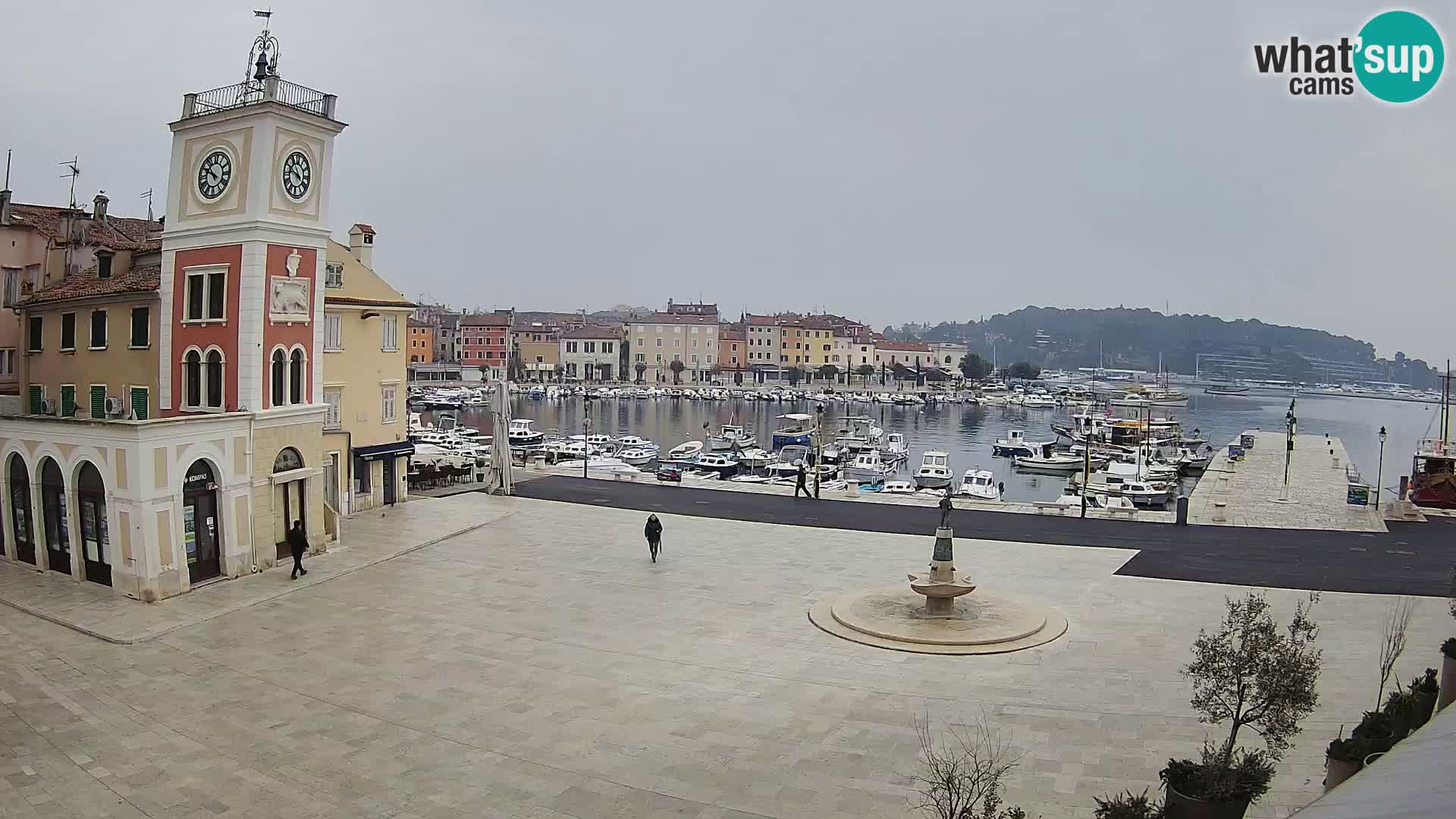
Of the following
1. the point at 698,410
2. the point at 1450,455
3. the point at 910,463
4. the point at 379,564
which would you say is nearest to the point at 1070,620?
the point at 379,564

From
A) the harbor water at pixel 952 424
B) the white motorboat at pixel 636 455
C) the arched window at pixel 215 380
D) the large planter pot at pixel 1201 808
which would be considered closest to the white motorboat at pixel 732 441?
the white motorboat at pixel 636 455

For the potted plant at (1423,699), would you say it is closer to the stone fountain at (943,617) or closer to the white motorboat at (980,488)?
the stone fountain at (943,617)

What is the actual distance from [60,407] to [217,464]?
28.3ft

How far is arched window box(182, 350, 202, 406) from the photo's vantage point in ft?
69.1

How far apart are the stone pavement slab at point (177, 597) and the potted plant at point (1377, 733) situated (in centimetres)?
1686

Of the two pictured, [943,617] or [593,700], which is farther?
[943,617]

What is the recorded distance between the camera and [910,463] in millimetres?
68938

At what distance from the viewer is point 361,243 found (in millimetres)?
31766

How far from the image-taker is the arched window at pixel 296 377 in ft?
69.7

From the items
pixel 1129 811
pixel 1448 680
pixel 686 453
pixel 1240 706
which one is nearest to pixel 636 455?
pixel 686 453

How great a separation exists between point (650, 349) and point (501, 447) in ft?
378

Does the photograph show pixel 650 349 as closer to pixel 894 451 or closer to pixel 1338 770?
pixel 894 451

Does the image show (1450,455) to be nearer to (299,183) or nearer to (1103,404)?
(299,183)

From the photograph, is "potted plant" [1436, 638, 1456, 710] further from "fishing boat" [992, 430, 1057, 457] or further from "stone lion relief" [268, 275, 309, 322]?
"fishing boat" [992, 430, 1057, 457]
